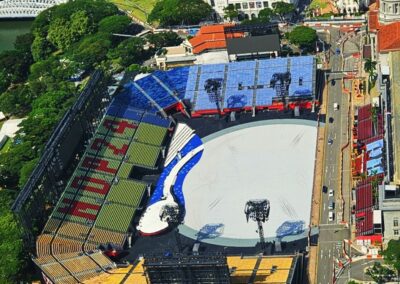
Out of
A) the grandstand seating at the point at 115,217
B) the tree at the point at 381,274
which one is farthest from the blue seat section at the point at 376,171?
the grandstand seating at the point at 115,217

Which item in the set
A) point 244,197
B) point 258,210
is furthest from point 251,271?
point 244,197

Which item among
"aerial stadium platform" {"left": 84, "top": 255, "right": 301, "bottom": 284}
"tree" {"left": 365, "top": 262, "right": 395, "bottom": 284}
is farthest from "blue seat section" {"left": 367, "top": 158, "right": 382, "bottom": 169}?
"aerial stadium platform" {"left": 84, "top": 255, "right": 301, "bottom": 284}

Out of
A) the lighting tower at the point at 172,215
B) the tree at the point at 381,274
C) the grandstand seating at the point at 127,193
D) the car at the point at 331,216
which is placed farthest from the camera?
the grandstand seating at the point at 127,193

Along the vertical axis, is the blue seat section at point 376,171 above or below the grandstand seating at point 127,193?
above

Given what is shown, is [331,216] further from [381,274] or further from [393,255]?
[381,274]

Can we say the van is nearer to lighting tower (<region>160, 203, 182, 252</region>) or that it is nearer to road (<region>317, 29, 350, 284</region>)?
road (<region>317, 29, 350, 284</region>)

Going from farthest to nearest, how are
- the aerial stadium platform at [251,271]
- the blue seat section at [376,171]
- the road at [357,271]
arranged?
the blue seat section at [376,171], the road at [357,271], the aerial stadium platform at [251,271]

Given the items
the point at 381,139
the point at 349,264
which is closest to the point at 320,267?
the point at 349,264

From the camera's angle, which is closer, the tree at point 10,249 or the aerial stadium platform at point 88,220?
the aerial stadium platform at point 88,220

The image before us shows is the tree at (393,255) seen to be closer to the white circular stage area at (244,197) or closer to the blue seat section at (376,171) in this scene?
the white circular stage area at (244,197)
